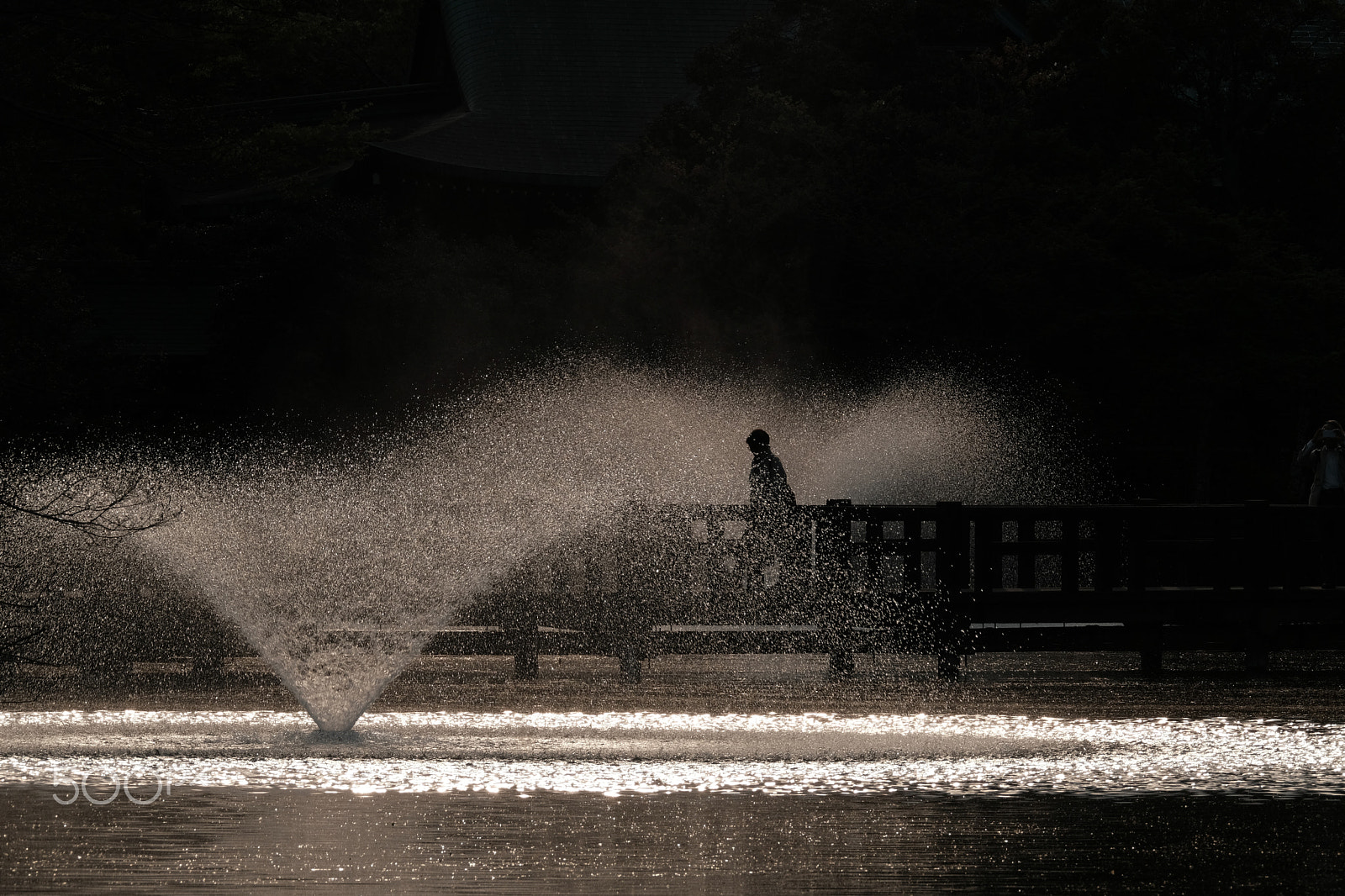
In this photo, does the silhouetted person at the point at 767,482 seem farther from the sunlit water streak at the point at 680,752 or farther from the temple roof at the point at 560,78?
the temple roof at the point at 560,78

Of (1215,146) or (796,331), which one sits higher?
(1215,146)

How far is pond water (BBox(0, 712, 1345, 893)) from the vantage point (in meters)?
8.34

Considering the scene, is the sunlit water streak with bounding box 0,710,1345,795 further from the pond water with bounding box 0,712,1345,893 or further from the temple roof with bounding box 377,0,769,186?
the temple roof with bounding box 377,0,769,186

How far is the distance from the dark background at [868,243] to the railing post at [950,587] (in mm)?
11561

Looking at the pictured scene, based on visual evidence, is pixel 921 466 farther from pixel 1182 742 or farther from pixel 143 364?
pixel 1182 742

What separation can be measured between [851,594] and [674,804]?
7393 millimetres

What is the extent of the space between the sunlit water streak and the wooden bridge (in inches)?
114

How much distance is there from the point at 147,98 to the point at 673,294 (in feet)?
32.9

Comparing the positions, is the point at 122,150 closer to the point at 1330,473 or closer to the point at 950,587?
the point at 950,587

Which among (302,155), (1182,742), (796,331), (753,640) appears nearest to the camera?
(1182,742)

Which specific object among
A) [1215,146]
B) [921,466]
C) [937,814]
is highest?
[1215,146]

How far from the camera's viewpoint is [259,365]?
33031mm

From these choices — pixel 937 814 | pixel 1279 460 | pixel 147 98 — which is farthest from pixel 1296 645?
pixel 147 98

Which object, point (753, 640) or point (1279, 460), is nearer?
point (753, 640)
